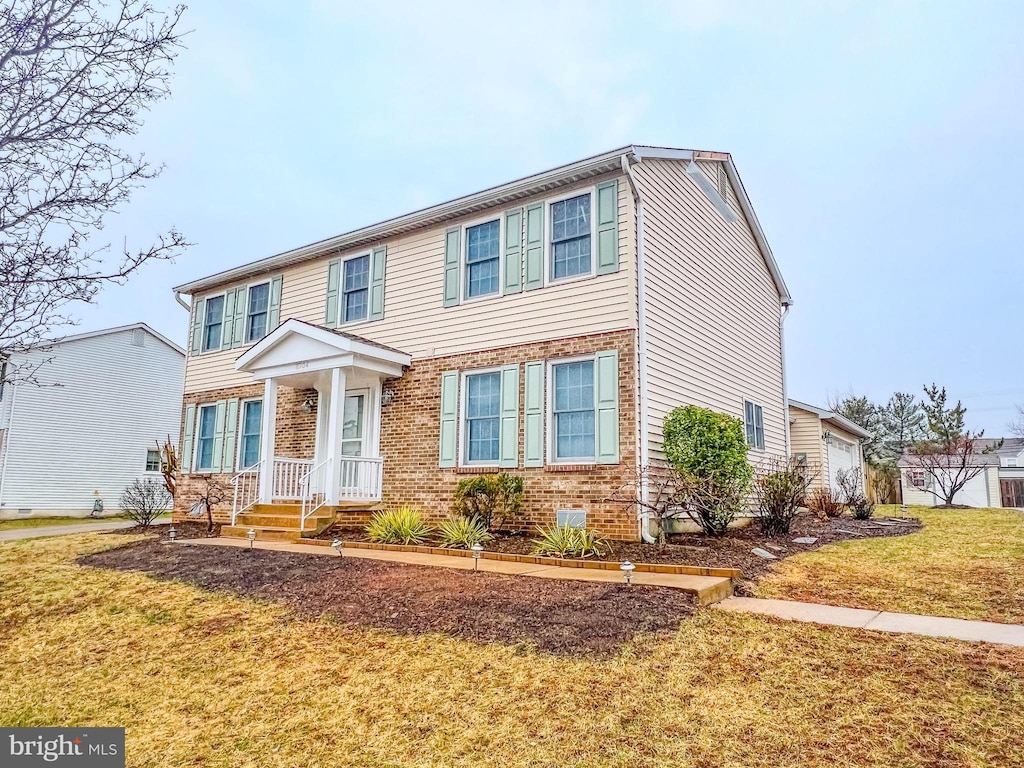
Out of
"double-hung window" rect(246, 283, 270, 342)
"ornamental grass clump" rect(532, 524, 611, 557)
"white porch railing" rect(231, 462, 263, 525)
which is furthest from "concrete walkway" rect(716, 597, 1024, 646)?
"double-hung window" rect(246, 283, 270, 342)

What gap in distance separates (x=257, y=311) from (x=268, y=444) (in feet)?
13.5

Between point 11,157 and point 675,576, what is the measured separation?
679 cm

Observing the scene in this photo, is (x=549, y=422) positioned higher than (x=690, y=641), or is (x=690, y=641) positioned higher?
(x=549, y=422)

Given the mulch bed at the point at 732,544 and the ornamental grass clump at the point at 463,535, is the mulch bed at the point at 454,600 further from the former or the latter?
the mulch bed at the point at 732,544

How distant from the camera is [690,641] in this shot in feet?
15.7

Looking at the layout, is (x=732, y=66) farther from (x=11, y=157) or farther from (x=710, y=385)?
(x=11, y=157)

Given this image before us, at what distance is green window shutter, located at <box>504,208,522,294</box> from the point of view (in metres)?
11.0

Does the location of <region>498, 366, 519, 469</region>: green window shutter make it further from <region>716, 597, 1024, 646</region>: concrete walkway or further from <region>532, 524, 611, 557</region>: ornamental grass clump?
<region>716, 597, 1024, 646</region>: concrete walkway

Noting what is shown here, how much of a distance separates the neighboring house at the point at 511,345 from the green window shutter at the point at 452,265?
0.08ft

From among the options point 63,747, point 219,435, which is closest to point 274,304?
point 219,435

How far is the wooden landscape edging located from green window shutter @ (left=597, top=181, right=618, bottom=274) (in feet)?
14.4

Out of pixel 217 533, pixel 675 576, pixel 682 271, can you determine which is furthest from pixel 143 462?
pixel 675 576

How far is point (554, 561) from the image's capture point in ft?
25.7

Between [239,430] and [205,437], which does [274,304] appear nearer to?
[239,430]
